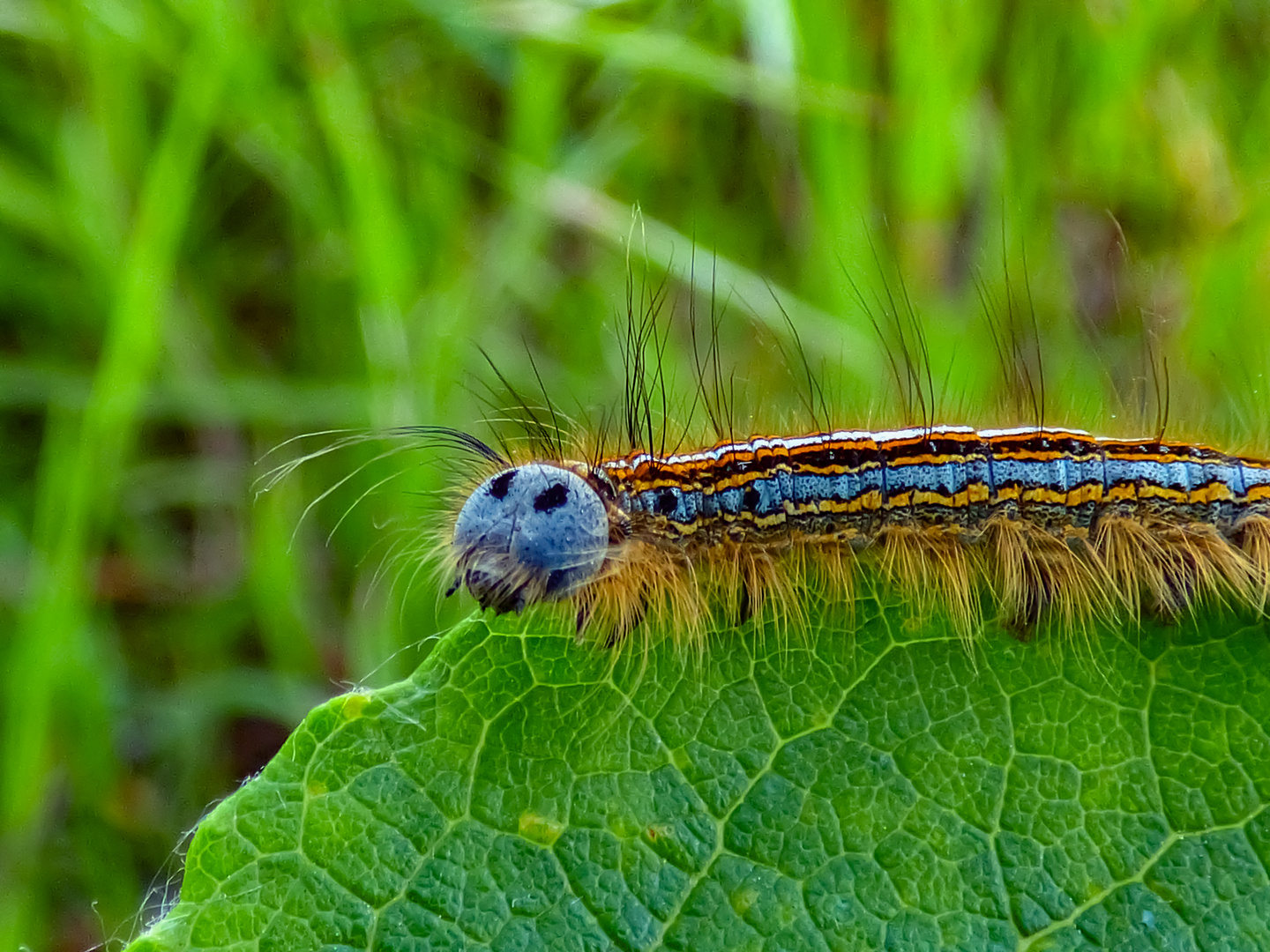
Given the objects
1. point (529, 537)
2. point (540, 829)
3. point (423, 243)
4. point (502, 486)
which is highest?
point (423, 243)

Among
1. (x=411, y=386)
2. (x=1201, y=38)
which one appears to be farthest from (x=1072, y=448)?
(x=1201, y=38)

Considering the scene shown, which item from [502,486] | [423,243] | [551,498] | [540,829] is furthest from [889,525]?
[423,243]

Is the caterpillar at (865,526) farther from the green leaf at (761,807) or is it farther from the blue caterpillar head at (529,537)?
the green leaf at (761,807)

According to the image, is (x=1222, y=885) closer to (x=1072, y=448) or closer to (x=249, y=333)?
(x=1072, y=448)

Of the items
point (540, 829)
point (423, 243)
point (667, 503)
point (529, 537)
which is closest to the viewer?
point (540, 829)

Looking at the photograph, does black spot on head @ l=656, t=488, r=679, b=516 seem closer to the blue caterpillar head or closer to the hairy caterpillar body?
the hairy caterpillar body

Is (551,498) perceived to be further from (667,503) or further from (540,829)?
(540,829)
